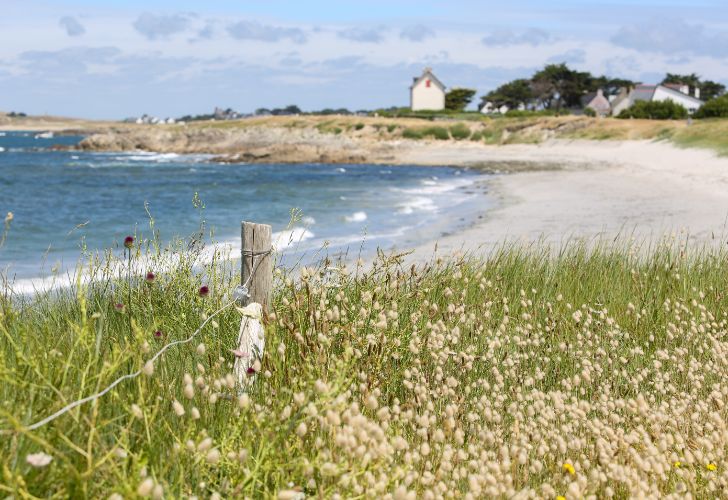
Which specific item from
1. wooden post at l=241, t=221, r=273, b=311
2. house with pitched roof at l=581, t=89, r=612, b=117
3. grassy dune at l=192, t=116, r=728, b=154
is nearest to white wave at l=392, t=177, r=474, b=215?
grassy dune at l=192, t=116, r=728, b=154

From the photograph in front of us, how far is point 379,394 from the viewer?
4.37 metres

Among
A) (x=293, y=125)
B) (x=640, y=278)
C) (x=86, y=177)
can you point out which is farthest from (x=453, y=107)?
(x=640, y=278)

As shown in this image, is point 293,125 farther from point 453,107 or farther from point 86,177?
point 86,177

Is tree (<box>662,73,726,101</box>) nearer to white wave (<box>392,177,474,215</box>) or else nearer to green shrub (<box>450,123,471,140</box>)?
green shrub (<box>450,123,471,140</box>)

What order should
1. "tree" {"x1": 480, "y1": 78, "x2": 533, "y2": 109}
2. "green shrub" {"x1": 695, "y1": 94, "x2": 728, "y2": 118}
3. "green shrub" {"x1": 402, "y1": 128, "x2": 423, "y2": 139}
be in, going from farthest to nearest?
"tree" {"x1": 480, "y1": 78, "x2": 533, "y2": 109}
"green shrub" {"x1": 402, "y1": 128, "x2": 423, "y2": 139}
"green shrub" {"x1": 695, "y1": 94, "x2": 728, "y2": 118}

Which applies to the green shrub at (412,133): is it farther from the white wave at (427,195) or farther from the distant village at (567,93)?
the white wave at (427,195)

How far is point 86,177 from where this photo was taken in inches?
2170

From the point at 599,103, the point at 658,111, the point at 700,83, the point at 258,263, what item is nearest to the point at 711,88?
the point at 700,83

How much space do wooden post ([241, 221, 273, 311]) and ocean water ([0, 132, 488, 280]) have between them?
2.12 m

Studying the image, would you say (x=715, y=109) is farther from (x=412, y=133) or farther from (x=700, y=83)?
(x=700, y=83)

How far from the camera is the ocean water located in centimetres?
2123

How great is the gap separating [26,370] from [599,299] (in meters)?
6.15

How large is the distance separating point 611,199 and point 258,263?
24.9 metres

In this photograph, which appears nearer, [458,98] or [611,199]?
[611,199]
